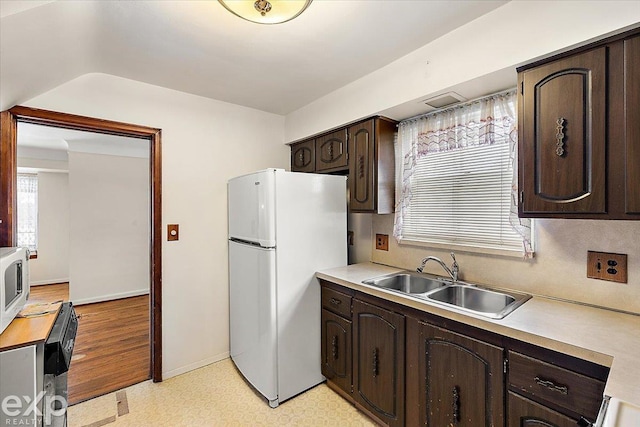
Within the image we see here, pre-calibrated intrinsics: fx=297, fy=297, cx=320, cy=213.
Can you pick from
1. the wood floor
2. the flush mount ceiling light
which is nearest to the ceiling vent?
the flush mount ceiling light

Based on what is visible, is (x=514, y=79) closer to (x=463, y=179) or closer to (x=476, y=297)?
(x=463, y=179)

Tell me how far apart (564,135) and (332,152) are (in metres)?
1.62

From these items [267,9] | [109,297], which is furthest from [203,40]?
[109,297]

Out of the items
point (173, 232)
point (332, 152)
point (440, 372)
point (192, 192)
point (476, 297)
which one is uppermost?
point (332, 152)

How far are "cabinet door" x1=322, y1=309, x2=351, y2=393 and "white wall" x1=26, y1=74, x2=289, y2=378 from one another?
3.31 ft

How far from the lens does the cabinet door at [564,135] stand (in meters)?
1.23

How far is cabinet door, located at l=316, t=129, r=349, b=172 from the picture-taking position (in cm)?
248

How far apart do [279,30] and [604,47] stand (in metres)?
1.48

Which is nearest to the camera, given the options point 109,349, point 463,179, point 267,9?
point 267,9

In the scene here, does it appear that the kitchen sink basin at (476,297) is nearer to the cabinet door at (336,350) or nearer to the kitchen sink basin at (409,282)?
the kitchen sink basin at (409,282)

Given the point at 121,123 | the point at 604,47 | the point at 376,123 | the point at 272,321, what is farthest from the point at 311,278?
the point at 604,47

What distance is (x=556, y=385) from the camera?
1.12 m

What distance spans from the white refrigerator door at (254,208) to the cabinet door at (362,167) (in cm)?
68

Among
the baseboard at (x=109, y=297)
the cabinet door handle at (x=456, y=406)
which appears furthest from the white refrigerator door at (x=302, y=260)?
the baseboard at (x=109, y=297)
